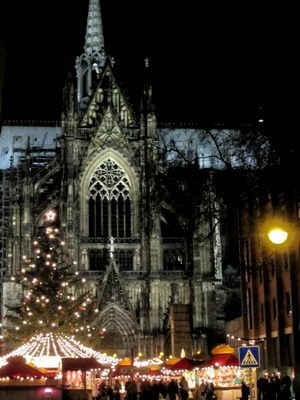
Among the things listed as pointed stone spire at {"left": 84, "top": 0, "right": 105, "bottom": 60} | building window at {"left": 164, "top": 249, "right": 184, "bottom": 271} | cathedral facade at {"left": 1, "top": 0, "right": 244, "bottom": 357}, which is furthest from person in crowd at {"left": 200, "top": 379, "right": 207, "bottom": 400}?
pointed stone spire at {"left": 84, "top": 0, "right": 105, "bottom": 60}

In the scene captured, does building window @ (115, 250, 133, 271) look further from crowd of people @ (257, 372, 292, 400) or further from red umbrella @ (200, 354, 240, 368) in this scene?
crowd of people @ (257, 372, 292, 400)

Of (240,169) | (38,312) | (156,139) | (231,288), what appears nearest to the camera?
(240,169)

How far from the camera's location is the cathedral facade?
5778 centimetres

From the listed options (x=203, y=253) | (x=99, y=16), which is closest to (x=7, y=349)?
(x=203, y=253)

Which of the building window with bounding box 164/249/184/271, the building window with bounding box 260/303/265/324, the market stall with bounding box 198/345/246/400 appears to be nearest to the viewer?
the market stall with bounding box 198/345/246/400

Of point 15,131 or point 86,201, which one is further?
point 15,131

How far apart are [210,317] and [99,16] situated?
33.6 meters

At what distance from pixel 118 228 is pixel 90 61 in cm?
1941

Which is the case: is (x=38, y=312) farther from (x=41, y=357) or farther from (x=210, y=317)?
(x=210, y=317)

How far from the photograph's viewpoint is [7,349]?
52062mm

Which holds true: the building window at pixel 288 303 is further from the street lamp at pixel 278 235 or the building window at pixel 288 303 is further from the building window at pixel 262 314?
the street lamp at pixel 278 235

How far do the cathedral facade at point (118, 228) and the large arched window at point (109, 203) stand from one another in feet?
0.25

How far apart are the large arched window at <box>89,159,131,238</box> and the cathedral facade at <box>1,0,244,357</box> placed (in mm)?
78

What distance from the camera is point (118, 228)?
2386 inches
